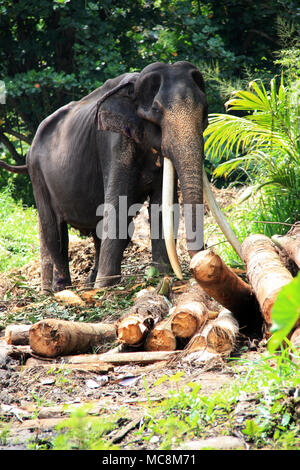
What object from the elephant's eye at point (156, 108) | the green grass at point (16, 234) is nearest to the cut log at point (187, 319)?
the elephant's eye at point (156, 108)

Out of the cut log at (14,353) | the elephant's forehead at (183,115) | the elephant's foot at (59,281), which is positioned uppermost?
the elephant's forehead at (183,115)

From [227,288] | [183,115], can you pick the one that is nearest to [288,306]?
[227,288]

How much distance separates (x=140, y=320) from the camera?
14.9 feet

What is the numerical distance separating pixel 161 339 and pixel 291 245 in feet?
4.14

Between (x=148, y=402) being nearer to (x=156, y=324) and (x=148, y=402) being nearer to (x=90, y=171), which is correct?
(x=156, y=324)

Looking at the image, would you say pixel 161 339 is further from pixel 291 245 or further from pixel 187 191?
pixel 187 191

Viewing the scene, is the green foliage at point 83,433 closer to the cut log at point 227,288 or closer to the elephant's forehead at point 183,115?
the cut log at point 227,288

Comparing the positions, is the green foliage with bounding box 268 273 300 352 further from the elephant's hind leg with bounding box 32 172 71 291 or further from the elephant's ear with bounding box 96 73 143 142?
the elephant's hind leg with bounding box 32 172 71 291

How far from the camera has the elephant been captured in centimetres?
552

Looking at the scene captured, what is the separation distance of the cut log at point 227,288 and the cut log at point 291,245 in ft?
1.53

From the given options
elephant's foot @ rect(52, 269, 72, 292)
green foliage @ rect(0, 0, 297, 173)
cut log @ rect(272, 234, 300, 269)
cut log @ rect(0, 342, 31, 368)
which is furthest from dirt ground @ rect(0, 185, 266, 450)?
green foliage @ rect(0, 0, 297, 173)

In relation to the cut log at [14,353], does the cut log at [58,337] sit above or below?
above

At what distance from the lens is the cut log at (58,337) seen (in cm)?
437
